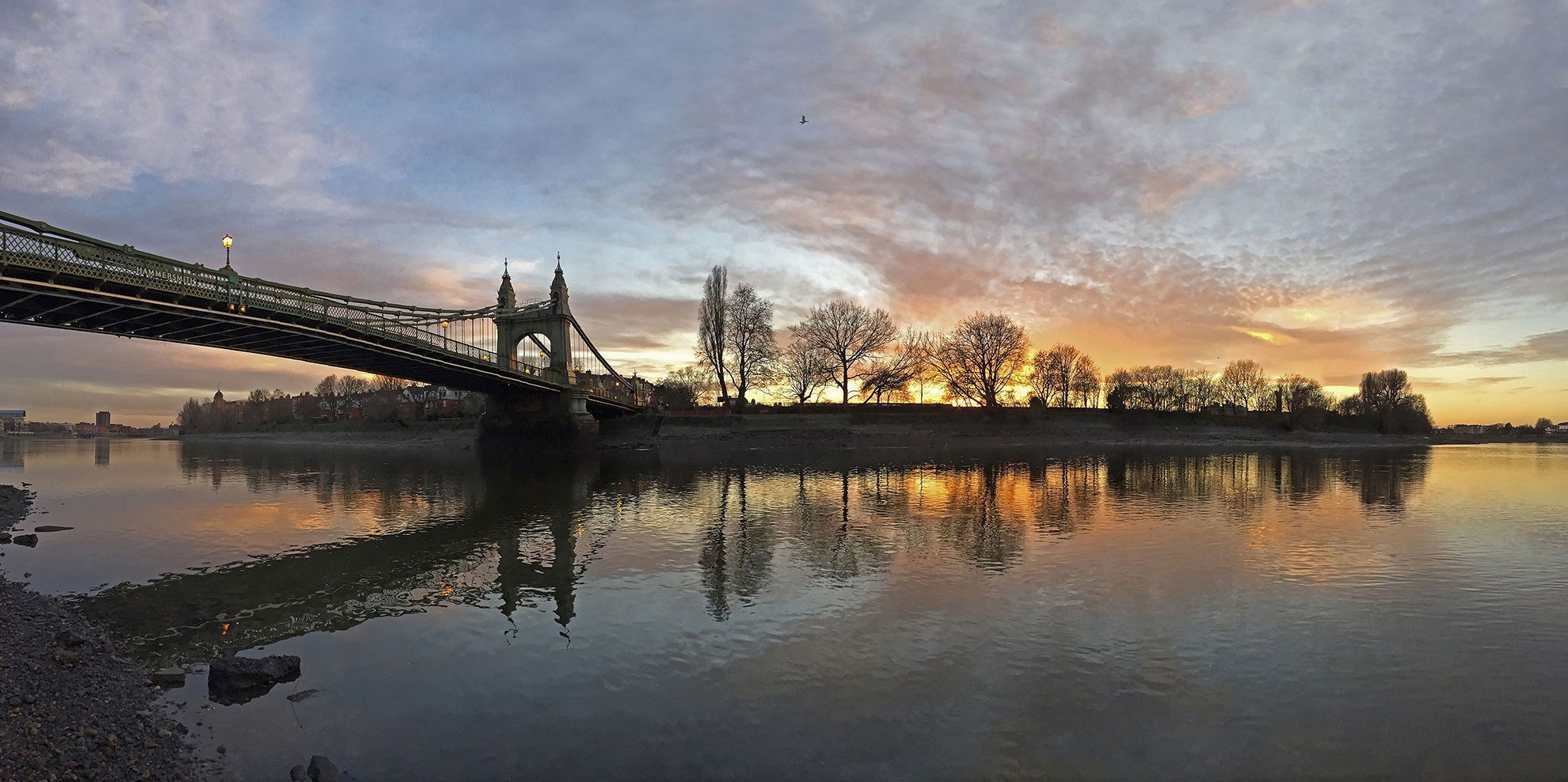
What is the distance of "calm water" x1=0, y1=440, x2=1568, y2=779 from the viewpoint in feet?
26.0

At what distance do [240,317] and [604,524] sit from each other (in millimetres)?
21158

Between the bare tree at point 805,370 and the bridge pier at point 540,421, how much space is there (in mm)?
32797

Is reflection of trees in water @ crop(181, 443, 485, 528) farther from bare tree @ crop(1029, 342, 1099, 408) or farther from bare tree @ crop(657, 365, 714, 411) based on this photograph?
bare tree @ crop(1029, 342, 1099, 408)

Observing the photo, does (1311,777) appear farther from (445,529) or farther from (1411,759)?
(445,529)

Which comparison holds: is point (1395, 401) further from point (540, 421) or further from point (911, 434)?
point (540, 421)

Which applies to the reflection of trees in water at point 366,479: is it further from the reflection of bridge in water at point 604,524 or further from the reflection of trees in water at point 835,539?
the reflection of trees in water at point 835,539

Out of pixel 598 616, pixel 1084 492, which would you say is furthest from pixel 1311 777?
pixel 1084 492

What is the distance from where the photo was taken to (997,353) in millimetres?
93688

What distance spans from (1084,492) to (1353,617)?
66.2 ft

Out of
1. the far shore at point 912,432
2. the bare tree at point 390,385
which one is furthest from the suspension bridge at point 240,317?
the bare tree at point 390,385

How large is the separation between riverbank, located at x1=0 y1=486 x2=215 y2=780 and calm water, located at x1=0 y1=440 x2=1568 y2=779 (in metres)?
0.48

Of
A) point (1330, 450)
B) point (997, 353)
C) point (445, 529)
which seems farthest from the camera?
point (997, 353)

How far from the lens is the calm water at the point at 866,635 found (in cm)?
794

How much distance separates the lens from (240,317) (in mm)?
32031
